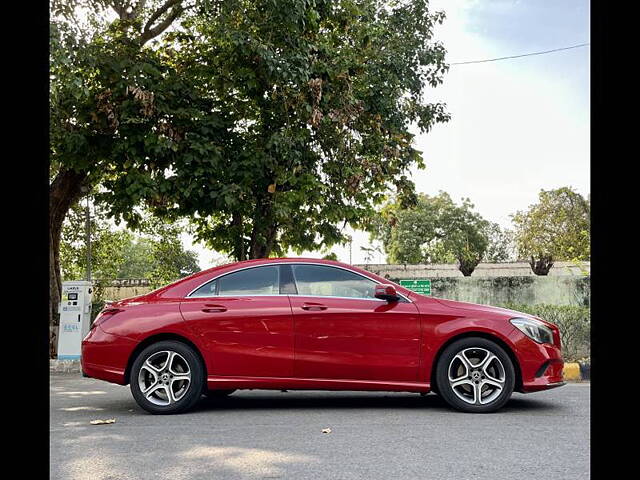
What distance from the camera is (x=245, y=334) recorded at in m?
7.09

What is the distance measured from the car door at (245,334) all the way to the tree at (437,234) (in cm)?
5234

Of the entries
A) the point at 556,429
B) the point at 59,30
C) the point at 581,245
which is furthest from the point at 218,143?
the point at 581,245

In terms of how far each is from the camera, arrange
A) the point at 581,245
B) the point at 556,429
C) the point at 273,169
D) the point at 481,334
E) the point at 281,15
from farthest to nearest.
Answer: the point at 581,245 → the point at 273,169 → the point at 281,15 → the point at 481,334 → the point at 556,429

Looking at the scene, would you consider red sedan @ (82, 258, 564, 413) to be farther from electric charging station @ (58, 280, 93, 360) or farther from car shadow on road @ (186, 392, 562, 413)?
electric charging station @ (58, 280, 93, 360)

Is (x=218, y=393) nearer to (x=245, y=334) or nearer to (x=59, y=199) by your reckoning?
(x=245, y=334)

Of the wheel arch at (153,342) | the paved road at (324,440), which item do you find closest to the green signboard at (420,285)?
the paved road at (324,440)

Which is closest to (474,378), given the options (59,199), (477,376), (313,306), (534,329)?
(477,376)

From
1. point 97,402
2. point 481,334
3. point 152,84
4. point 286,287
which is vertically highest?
point 152,84

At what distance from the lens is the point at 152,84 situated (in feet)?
43.9

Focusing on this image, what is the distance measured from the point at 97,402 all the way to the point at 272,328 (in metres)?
2.59

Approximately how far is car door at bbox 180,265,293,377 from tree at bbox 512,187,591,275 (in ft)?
146

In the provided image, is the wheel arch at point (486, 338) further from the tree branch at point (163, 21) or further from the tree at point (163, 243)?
the tree at point (163, 243)

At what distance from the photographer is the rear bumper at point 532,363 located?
693cm
